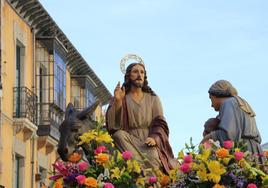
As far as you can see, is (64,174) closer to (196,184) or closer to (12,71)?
(196,184)

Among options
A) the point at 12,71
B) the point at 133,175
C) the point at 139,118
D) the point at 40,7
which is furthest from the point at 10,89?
the point at 133,175

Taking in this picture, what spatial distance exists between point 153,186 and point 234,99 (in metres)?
2.29

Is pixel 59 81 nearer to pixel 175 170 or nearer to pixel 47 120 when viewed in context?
pixel 47 120

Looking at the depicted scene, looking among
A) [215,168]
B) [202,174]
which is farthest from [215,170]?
[202,174]

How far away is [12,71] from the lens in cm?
4122

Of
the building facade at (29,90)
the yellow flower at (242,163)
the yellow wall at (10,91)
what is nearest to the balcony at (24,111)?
the building facade at (29,90)

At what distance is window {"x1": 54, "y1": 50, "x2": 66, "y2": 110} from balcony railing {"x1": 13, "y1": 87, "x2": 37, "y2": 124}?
4140 millimetres

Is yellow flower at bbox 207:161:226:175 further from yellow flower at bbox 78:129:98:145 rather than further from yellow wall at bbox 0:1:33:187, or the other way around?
yellow wall at bbox 0:1:33:187

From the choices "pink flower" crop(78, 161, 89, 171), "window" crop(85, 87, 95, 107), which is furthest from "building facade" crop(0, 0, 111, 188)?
"pink flower" crop(78, 161, 89, 171)

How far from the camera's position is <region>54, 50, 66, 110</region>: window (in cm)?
4662

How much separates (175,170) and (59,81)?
34007 millimetres

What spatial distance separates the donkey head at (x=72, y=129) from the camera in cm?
1588

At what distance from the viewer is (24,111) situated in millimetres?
41594

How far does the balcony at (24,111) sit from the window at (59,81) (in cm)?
407
